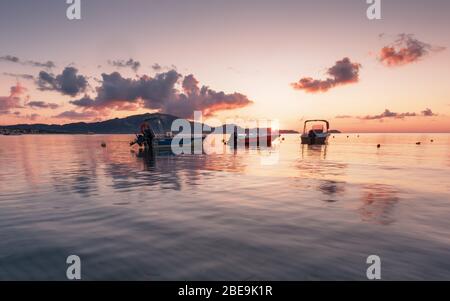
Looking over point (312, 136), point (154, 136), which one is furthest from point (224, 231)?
point (312, 136)

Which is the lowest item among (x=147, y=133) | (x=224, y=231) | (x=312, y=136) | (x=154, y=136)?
(x=224, y=231)

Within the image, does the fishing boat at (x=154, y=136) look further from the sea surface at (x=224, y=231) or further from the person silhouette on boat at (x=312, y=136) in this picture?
the person silhouette on boat at (x=312, y=136)

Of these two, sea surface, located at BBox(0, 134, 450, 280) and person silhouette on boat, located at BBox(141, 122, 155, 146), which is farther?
person silhouette on boat, located at BBox(141, 122, 155, 146)

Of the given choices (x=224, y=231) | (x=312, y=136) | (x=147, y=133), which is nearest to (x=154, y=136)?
(x=147, y=133)

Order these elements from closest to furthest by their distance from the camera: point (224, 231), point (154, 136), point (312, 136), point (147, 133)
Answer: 1. point (224, 231)
2. point (147, 133)
3. point (154, 136)
4. point (312, 136)

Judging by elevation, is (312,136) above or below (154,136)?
above

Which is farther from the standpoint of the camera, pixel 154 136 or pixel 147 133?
pixel 154 136

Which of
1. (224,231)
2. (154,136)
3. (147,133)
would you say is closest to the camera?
(224,231)

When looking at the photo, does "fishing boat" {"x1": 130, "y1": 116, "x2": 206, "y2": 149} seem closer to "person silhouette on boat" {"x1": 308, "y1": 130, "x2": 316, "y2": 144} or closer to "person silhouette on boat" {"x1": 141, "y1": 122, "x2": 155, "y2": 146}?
"person silhouette on boat" {"x1": 141, "y1": 122, "x2": 155, "y2": 146}

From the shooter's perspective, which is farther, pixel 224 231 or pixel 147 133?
pixel 147 133

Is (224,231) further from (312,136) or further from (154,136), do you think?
(312,136)

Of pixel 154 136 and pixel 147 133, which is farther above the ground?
pixel 147 133

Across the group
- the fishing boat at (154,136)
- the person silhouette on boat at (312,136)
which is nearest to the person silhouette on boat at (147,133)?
the fishing boat at (154,136)

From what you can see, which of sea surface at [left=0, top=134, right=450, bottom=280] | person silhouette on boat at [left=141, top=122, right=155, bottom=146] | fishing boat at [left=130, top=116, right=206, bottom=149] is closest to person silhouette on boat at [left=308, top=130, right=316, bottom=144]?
fishing boat at [left=130, top=116, right=206, bottom=149]
